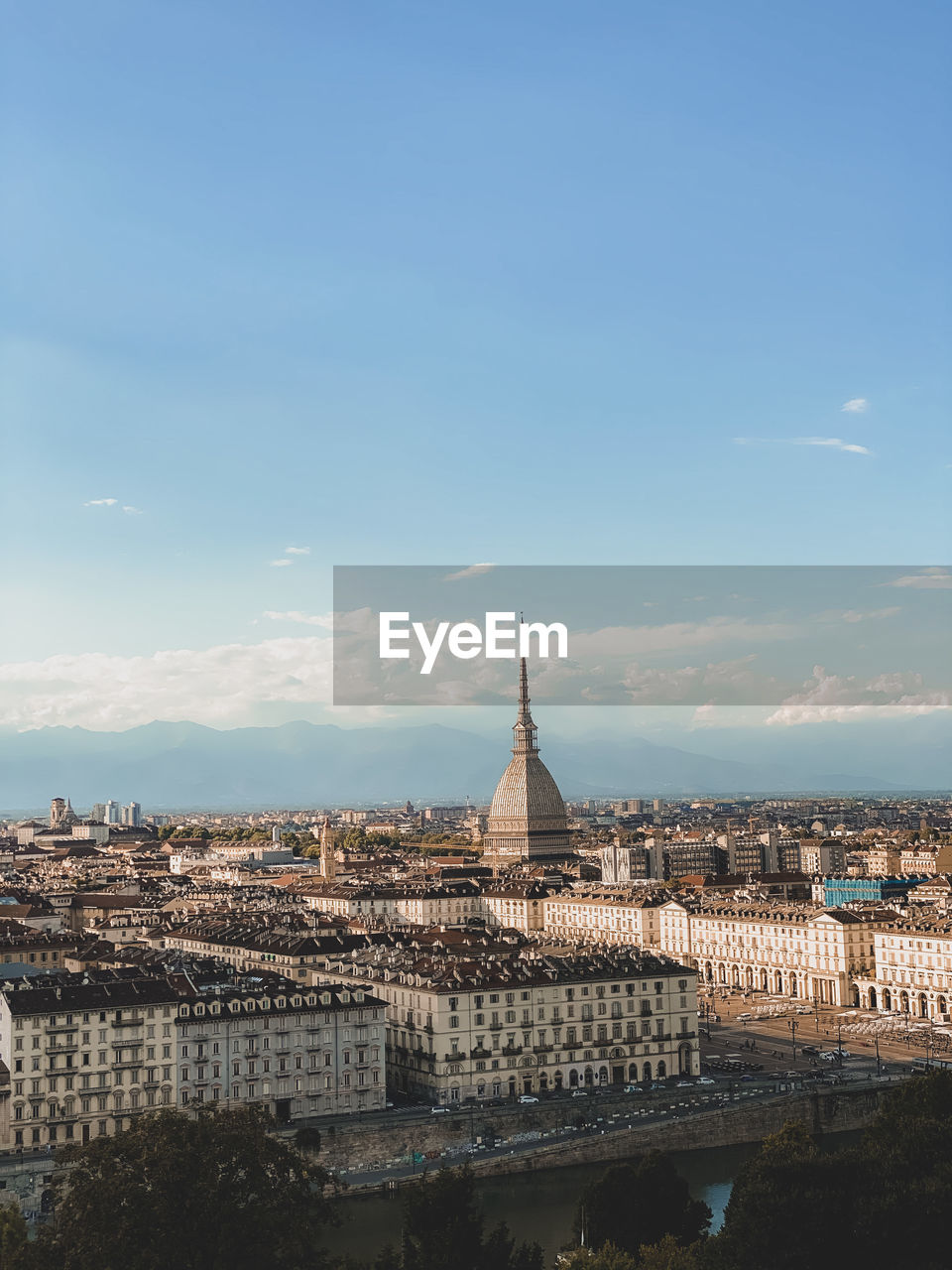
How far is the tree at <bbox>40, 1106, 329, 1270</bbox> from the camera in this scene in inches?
884

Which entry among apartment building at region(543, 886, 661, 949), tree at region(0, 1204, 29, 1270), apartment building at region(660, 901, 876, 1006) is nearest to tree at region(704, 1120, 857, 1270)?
tree at region(0, 1204, 29, 1270)

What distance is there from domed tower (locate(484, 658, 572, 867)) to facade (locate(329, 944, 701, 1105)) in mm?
69092

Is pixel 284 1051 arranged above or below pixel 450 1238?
above

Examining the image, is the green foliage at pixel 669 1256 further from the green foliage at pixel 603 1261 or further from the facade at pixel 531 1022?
the facade at pixel 531 1022

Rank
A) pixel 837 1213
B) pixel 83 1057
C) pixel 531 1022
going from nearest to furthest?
pixel 837 1213
pixel 83 1057
pixel 531 1022

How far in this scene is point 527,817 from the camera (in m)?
117

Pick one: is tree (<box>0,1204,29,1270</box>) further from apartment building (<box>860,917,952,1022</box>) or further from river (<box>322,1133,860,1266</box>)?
apartment building (<box>860,917,952,1022</box>)

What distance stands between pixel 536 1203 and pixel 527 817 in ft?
268

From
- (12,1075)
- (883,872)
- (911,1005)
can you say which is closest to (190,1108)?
(12,1075)

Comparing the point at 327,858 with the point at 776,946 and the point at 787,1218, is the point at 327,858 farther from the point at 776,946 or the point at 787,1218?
the point at 787,1218

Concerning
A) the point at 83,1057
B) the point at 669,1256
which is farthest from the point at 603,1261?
the point at 83,1057

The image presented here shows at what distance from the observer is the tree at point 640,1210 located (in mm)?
28812

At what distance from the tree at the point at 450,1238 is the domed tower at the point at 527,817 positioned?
87870mm

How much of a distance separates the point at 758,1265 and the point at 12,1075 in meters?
20.5
